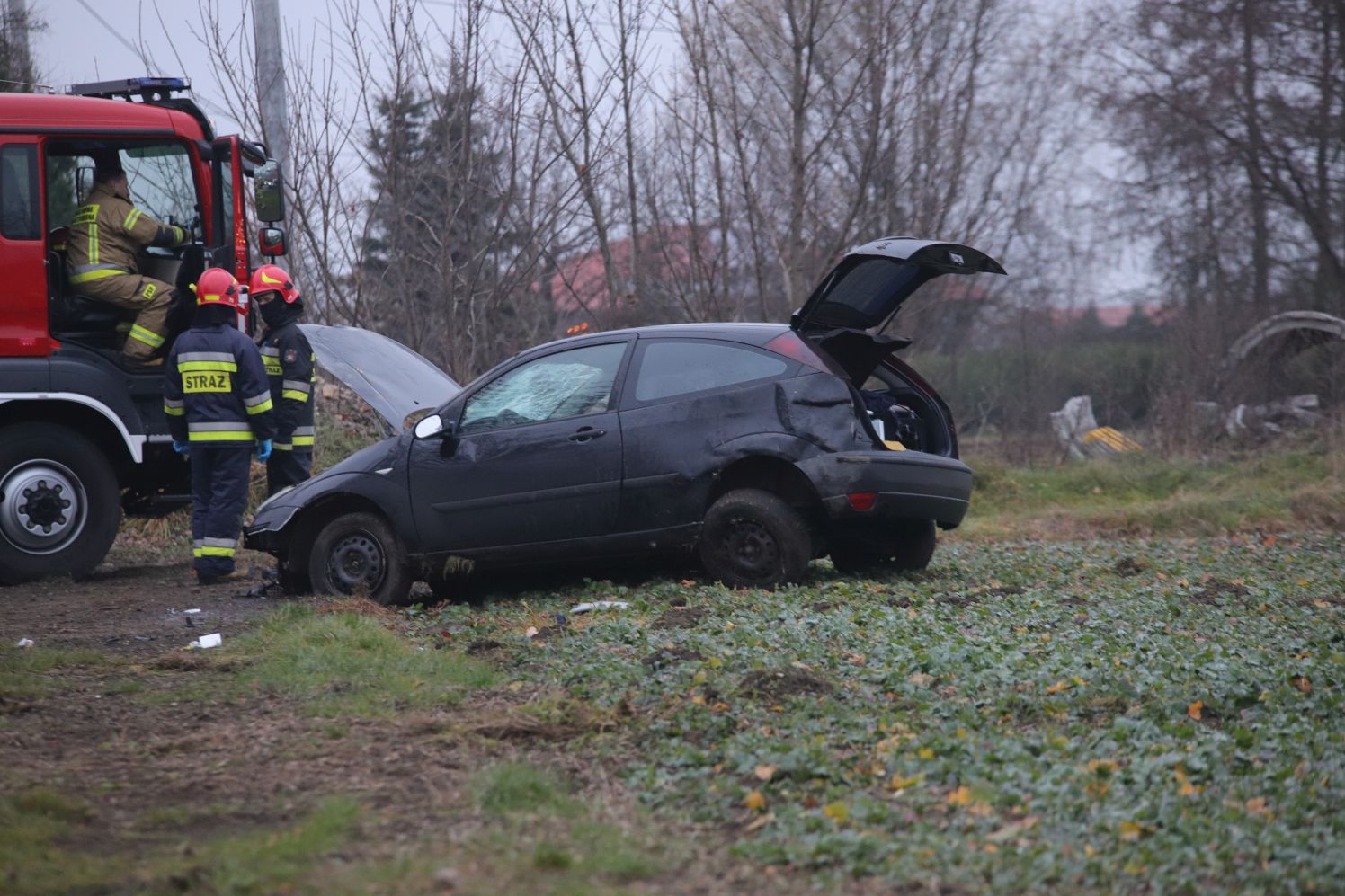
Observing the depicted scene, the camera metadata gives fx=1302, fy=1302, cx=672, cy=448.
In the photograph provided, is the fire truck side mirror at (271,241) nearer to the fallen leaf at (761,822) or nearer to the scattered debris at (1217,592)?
the scattered debris at (1217,592)

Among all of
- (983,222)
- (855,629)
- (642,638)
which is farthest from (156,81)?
(983,222)

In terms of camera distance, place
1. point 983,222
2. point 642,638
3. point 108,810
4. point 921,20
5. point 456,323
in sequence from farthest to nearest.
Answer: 1. point 983,222
2. point 921,20
3. point 456,323
4. point 642,638
5. point 108,810

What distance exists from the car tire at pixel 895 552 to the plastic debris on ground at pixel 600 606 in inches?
71.5

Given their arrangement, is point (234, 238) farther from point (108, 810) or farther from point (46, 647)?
point (108, 810)

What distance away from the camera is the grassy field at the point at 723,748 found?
138 inches

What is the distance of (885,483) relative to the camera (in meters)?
7.67

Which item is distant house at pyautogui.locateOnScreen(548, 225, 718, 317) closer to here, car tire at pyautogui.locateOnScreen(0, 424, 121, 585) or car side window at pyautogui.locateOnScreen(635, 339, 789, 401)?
car tire at pyautogui.locateOnScreen(0, 424, 121, 585)

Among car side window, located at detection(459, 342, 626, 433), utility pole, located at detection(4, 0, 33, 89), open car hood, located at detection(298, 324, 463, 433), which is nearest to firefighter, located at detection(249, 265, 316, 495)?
open car hood, located at detection(298, 324, 463, 433)

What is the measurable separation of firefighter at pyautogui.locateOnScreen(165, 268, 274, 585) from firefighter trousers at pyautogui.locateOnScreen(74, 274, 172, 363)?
31 centimetres

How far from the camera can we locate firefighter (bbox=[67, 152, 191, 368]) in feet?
30.4

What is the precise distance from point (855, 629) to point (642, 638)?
41.1 inches

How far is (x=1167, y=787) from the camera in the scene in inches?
156

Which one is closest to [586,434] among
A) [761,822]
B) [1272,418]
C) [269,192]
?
[269,192]

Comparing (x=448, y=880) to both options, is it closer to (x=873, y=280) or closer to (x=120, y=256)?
(x=873, y=280)
